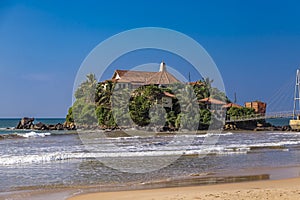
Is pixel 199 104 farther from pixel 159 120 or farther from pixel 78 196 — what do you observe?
pixel 78 196

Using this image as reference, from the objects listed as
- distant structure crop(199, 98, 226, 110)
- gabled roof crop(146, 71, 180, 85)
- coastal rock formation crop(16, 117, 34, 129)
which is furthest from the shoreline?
coastal rock formation crop(16, 117, 34, 129)

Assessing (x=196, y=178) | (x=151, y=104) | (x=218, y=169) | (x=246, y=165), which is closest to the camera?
(x=196, y=178)

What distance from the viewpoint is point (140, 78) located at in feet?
197

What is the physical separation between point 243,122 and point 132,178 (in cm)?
4887

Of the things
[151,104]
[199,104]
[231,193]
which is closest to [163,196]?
[231,193]

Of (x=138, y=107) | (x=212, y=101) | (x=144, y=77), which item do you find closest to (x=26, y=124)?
(x=144, y=77)

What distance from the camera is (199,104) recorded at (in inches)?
2164

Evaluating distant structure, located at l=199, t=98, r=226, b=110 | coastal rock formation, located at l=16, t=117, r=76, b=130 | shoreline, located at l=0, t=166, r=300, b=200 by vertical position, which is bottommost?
shoreline, located at l=0, t=166, r=300, b=200

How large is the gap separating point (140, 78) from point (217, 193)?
51835mm

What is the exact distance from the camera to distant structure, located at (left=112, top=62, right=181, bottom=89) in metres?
57.7

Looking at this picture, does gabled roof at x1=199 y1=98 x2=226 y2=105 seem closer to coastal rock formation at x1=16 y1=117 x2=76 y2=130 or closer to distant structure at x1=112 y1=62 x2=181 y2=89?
distant structure at x1=112 y1=62 x2=181 y2=89

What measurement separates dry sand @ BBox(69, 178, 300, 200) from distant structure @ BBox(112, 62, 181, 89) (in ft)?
153

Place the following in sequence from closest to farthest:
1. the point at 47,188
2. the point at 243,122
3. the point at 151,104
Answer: the point at 47,188 < the point at 151,104 < the point at 243,122

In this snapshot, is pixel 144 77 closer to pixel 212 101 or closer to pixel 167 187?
pixel 212 101
